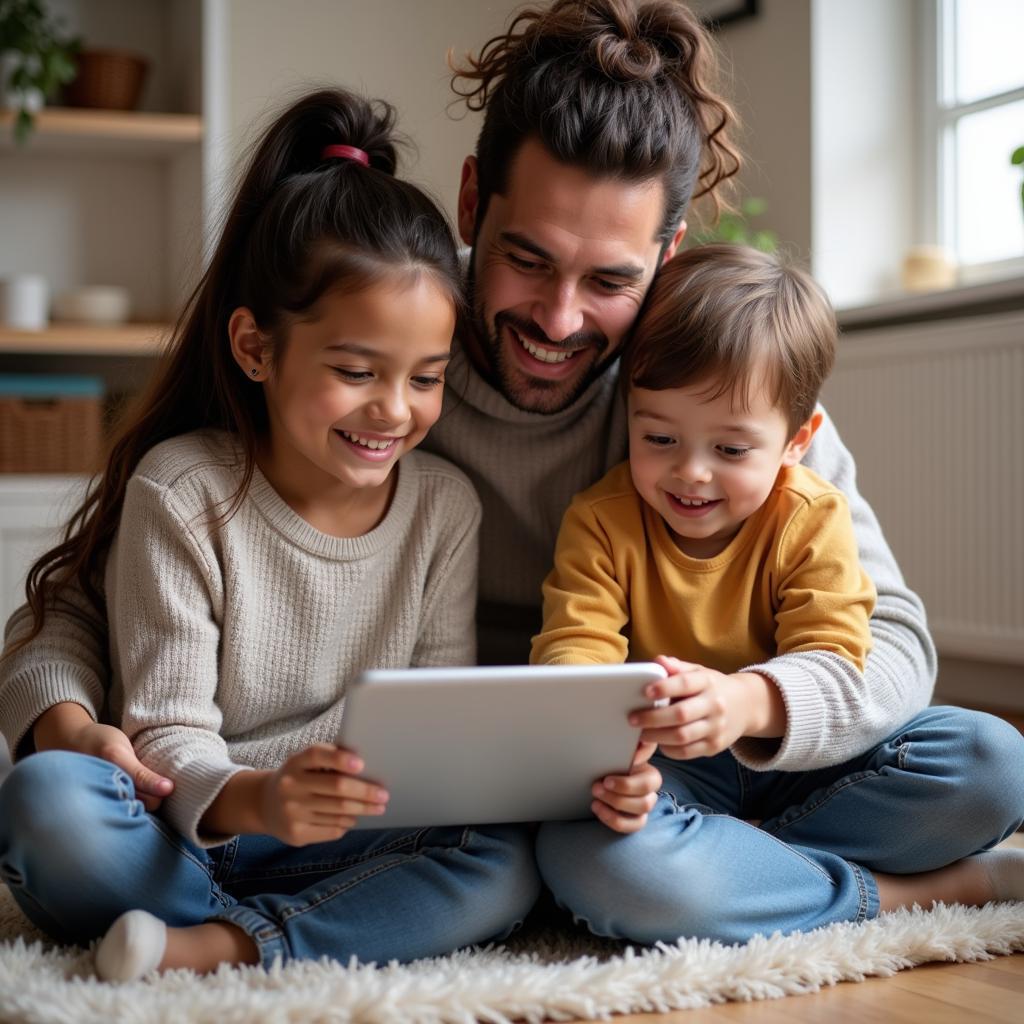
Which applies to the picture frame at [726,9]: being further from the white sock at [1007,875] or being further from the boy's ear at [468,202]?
the white sock at [1007,875]

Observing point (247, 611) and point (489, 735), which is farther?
point (247, 611)

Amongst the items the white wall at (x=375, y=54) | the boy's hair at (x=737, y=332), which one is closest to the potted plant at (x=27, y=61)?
the white wall at (x=375, y=54)

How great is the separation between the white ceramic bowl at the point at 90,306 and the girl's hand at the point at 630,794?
2.51 metres

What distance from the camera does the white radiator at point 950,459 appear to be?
2857mm

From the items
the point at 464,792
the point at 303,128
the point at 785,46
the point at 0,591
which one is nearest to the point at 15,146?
the point at 0,591

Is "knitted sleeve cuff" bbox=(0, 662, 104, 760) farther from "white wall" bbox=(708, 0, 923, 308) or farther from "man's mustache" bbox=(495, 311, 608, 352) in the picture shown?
"white wall" bbox=(708, 0, 923, 308)

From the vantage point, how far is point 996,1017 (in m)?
1.07

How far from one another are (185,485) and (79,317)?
2.17 metres

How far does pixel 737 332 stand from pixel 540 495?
0.37 meters

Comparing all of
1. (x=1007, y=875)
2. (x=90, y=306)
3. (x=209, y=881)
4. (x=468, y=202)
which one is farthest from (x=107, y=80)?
(x=1007, y=875)

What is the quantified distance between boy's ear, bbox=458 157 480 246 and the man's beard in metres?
0.08

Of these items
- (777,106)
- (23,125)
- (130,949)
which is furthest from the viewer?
(777,106)

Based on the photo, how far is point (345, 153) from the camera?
57.4 inches

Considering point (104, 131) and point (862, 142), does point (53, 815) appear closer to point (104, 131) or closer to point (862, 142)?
point (104, 131)
